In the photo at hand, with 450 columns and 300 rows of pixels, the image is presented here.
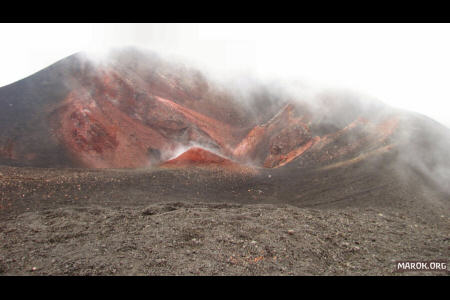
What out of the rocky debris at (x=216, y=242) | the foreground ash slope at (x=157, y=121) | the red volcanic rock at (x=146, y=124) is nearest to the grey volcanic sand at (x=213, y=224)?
the rocky debris at (x=216, y=242)

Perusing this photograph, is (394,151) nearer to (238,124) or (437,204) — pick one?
(437,204)

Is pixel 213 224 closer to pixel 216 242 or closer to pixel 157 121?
pixel 216 242

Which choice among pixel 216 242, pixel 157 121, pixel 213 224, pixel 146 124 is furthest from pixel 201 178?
pixel 146 124

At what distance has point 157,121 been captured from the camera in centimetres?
2594

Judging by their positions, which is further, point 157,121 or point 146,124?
point 157,121

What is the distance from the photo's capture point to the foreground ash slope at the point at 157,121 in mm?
19703

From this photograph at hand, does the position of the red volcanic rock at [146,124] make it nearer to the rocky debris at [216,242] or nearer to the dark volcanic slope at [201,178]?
the dark volcanic slope at [201,178]

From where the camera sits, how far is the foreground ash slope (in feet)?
64.6

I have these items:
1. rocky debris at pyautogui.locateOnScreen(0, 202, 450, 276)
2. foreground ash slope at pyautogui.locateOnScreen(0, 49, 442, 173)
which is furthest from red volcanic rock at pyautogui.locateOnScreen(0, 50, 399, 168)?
rocky debris at pyautogui.locateOnScreen(0, 202, 450, 276)

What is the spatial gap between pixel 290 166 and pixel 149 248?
12595 millimetres

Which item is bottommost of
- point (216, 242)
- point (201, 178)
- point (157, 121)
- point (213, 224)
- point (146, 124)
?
point (216, 242)

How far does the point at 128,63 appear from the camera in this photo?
100ft

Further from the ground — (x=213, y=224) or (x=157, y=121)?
(x=157, y=121)

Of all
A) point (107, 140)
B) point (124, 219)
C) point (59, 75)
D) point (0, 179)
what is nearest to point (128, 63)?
point (59, 75)
